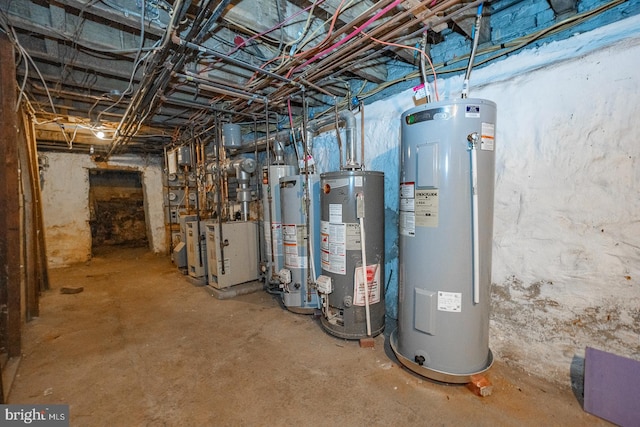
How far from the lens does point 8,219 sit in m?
1.92

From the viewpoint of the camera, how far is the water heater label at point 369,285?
2061 mm

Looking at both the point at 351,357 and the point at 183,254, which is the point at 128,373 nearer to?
the point at 351,357

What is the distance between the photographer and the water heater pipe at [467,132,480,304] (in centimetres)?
145

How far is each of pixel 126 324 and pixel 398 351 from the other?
7.87ft

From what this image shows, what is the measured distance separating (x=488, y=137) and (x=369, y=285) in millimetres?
1250

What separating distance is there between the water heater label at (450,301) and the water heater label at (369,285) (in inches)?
23.3

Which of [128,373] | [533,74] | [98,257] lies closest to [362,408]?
[128,373]

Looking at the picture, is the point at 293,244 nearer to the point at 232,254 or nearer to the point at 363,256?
the point at 363,256

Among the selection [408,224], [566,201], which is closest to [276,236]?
[408,224]

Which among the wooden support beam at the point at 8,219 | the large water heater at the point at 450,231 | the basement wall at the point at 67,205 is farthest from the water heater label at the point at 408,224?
the basement wall at the point at 67,205

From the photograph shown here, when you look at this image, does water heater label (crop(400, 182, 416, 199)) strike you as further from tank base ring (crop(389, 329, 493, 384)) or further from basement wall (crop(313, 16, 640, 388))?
tank base ring (crop(389, 329, 493, 384))

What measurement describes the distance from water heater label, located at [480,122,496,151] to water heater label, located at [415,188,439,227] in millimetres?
348

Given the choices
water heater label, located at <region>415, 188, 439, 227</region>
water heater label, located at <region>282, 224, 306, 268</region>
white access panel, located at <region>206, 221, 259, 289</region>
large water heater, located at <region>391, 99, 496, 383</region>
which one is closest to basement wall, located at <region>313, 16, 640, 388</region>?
large water heater, located at <region>391, 99, 496, 383</region>

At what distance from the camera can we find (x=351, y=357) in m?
1.93
